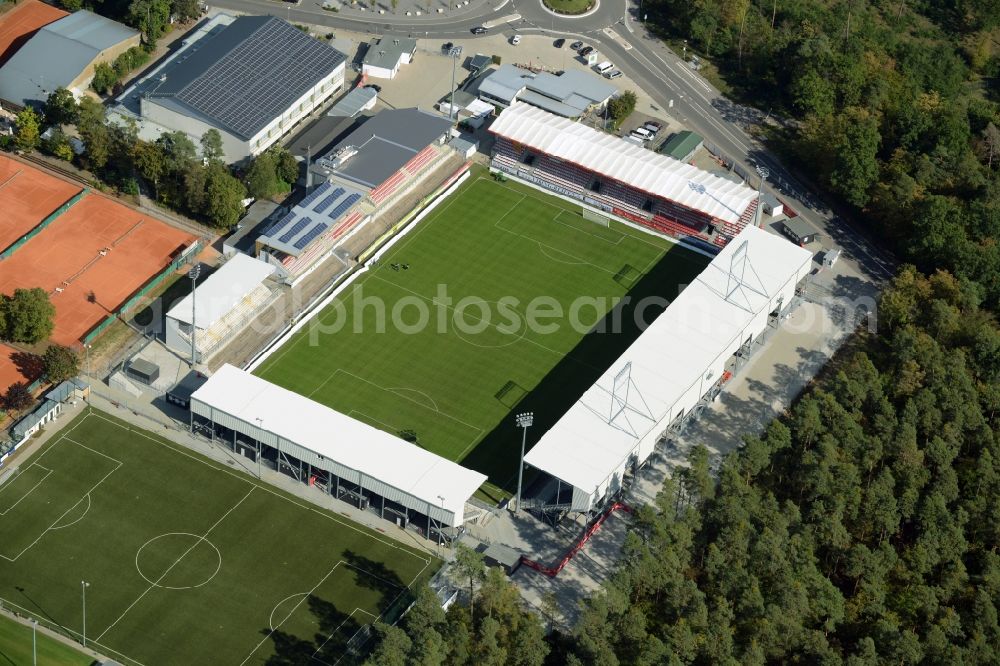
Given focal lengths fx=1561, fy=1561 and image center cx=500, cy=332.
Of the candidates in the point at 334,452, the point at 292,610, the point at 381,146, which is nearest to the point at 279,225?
the point at 381,146

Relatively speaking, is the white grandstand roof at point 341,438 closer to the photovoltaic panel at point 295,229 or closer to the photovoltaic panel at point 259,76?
the photovoltaic panel at point 295,229

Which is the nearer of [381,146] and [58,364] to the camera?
[58,364]

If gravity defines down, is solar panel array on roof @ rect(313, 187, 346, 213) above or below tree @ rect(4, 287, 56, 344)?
above

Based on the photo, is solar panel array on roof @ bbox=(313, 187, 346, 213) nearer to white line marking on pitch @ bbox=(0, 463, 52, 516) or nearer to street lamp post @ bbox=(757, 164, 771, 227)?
white line marking on pitch @ bbox=(0, 463, 52, 516)

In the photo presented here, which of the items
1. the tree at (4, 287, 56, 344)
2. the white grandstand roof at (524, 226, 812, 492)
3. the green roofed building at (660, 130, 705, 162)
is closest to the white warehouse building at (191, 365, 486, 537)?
the white grandstand roof at (524, 226, 812, 492)

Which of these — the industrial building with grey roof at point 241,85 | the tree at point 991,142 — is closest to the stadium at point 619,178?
the industrial building with grey roof at point 241,85

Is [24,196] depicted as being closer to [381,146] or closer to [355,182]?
[355,182]

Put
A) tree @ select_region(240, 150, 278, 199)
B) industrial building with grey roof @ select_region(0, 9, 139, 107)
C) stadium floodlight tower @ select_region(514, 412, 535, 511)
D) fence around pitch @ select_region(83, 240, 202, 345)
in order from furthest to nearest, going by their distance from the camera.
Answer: industrial building with grey roof @ select_region(0, 9, 139, 107), tree @ select_region(240, 150, 278, 199), fence around pitch @ select_region(83, 240, 202, 345), stadium floodlight tower @ select_region(514, 412, 535, 511)
